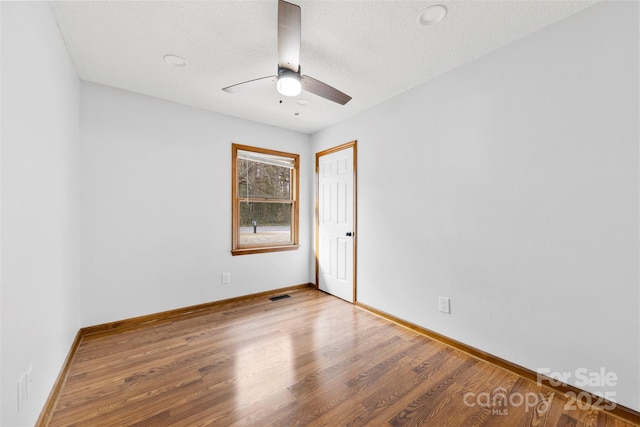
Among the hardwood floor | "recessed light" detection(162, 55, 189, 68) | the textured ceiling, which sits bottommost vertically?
the hardwood floor

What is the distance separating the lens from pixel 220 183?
3.55m

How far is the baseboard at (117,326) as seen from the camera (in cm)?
167

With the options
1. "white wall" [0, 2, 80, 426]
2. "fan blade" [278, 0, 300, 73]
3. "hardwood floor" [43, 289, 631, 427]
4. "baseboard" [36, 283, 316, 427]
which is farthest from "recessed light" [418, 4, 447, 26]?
"baseboard" [36, 283, 316, 427]

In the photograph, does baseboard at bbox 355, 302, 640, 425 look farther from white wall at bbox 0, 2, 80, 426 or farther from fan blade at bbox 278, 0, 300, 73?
white wall at bbox 0, 2, 80, 426

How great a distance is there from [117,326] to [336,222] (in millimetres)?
2843

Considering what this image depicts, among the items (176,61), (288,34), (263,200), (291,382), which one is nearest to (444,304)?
(291,382)

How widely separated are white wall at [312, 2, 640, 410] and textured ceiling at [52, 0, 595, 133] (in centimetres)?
28

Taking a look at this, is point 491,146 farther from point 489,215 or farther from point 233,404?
point 233,404

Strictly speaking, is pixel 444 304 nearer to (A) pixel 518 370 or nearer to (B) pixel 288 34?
(A) pixel 518 370

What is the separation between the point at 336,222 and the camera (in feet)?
12.8

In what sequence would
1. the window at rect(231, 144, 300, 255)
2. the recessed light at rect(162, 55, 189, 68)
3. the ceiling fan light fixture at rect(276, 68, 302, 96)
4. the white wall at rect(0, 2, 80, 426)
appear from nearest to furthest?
the white wall at rect(0, 2, 80, 426) < the ceiling fan light fixture at rect(276, 68, 302, 96) < the recessed light at rect(162, 55, 189, 68) < the window at rect(231, 144, 300, 255)

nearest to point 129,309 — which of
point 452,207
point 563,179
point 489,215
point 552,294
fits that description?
point 452,207

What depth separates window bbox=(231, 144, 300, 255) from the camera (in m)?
3.75

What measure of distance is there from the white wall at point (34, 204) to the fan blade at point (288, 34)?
1.26 meters
